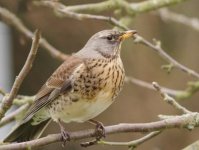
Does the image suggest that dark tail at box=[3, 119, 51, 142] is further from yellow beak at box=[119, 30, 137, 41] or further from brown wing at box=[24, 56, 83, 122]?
yellow beak at box=[119, 30, 137, 41]

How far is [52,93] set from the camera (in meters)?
4.76

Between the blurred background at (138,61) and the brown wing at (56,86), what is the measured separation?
2234 millimetres

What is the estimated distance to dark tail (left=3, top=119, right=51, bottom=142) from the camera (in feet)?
15.4

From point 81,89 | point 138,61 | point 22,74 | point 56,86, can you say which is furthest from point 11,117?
point 138,61

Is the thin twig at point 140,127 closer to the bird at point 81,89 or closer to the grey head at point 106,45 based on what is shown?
the bird at point 81,89

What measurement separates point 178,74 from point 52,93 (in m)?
2.74

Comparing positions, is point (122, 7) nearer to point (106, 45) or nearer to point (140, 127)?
point (106, 45)

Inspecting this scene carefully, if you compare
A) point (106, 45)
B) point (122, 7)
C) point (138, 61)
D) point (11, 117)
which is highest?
point (122, 7)

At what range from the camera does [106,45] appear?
493 cm

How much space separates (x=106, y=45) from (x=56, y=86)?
0.46 m

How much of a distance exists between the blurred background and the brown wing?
223cm

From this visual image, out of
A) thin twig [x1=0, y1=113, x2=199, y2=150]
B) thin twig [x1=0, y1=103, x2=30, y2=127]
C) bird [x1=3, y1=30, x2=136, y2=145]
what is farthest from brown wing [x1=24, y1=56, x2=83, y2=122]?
thin twig [x1=0, y1=113, x2=199, y2=150]

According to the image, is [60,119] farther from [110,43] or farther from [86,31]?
[86,31]

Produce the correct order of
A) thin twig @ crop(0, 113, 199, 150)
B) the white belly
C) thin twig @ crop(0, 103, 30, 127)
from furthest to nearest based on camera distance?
thin twig @ crop(0, 103, 30, 127) < the white belly < thin twig @ crop(0, 113, 199, 150)
